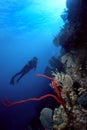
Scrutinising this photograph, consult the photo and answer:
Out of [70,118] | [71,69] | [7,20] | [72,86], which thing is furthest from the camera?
[7,20]

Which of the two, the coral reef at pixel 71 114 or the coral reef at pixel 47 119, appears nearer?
the coral reef at pixel 71 114

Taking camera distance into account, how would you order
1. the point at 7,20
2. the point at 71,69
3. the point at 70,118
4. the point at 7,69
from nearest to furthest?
the point at 70,118
the point at 71,69
the point at 7,20
the point at 7,69

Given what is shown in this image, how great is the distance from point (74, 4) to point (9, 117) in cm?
2542

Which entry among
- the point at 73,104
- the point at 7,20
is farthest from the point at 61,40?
the point at 7,20

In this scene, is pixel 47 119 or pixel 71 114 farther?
pixel 47 119

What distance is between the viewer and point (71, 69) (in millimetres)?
6852

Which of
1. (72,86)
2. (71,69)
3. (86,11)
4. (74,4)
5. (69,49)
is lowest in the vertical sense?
(72,86)

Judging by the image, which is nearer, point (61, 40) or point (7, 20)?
point (61, 40)

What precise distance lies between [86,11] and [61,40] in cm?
133

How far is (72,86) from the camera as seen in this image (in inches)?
241

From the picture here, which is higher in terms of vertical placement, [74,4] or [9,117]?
[74,4]

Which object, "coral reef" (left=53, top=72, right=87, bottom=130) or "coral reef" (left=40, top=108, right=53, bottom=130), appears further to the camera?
"coral reef" (left=40, top=108, right=53, bottom=130)

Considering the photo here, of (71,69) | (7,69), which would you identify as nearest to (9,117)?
(71,69)

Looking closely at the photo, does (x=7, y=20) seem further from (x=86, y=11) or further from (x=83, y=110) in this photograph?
(x=83, y=110)
